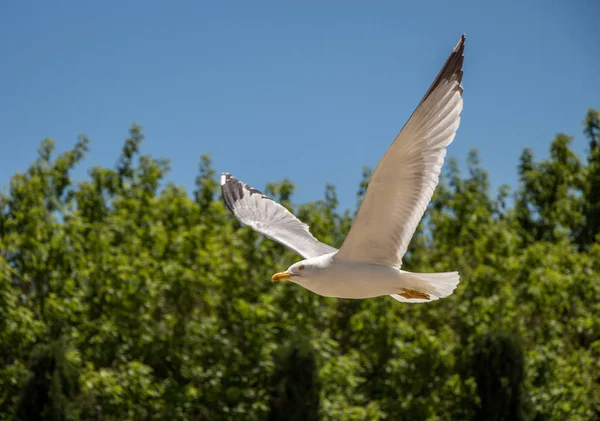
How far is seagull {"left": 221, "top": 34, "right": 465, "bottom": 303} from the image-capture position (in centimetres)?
564

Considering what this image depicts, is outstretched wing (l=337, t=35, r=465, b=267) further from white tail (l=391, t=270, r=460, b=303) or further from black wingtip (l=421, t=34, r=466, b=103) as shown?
white tail (l=391, t=270, r=460, b=303)

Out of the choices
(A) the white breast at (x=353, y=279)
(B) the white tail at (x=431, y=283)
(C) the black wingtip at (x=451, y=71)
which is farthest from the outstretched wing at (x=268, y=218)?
(C) the black wingtip at (x=451, y=71)

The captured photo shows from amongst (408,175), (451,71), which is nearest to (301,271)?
(408,175)

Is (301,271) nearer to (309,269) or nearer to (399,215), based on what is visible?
(309,269)

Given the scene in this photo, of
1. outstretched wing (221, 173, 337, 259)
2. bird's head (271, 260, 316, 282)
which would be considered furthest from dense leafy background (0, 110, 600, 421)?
bird's head (271, 260, 316, 282)

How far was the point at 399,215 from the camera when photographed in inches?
235

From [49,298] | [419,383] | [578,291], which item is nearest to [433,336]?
[419,383]

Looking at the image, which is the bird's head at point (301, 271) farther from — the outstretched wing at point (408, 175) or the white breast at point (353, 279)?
the outstretched wing at point (408, 175)

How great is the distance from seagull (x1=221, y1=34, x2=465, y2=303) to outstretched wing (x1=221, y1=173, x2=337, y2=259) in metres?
1.05

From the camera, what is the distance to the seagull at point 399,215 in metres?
5.64

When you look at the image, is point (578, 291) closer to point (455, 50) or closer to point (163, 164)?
point (163, 164)

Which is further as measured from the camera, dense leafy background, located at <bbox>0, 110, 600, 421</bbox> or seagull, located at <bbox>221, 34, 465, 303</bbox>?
dense leafy background, located at <bbox>0, 110, 600, 421</bbox>

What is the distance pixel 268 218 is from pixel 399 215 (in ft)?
7.68

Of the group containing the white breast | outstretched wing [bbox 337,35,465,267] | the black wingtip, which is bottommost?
the white breast
